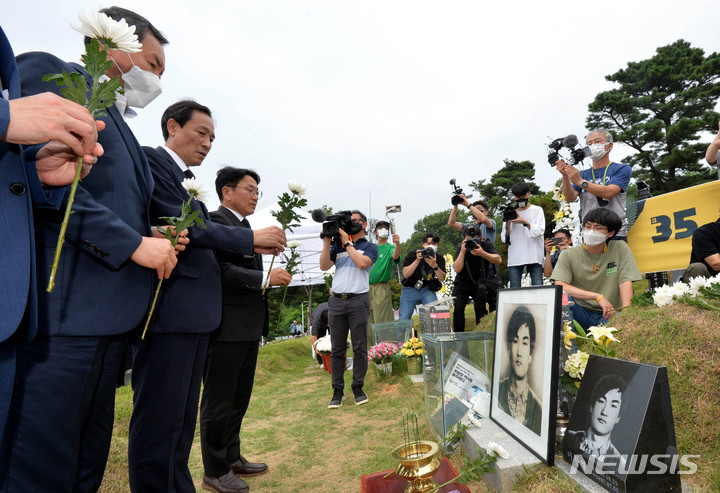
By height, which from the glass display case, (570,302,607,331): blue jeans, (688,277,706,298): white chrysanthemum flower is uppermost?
(688,277,706,298): white chrysanthemum flower

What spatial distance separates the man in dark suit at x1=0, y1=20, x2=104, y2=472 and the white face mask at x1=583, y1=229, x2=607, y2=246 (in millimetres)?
3854

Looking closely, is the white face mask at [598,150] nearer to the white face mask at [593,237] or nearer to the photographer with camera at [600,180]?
the photographer with camera at [600,180]

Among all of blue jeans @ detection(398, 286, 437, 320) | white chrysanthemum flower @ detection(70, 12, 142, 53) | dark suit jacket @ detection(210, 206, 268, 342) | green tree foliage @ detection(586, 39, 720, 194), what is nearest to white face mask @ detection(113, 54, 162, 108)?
white chrysanthemum flower @ detection(70, 12, 142, 53)

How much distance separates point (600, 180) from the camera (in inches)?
166

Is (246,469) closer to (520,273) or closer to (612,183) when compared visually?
(520,273)

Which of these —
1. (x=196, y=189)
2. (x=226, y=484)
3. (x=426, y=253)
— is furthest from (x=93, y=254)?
(x=426, y=253)

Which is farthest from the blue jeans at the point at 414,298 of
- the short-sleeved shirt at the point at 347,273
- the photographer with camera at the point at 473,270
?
the short-sleeved shirt at the point at 347,273

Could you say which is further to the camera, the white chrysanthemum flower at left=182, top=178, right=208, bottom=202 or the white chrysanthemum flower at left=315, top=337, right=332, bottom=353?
the white chrysanthemum flower at left=315, top=337, right=332, bottom=353

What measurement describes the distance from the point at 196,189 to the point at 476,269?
464cm

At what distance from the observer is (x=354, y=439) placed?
357cm

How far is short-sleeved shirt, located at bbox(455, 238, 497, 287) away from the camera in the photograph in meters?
5.64

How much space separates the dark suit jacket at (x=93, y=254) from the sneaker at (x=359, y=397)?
3.71 meters

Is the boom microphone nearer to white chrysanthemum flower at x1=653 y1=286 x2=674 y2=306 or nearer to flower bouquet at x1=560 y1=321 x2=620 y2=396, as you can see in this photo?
white chrysanthemum flower at x1=653 y1=286 x2=674 y2=306

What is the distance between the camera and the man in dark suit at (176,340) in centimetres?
169
